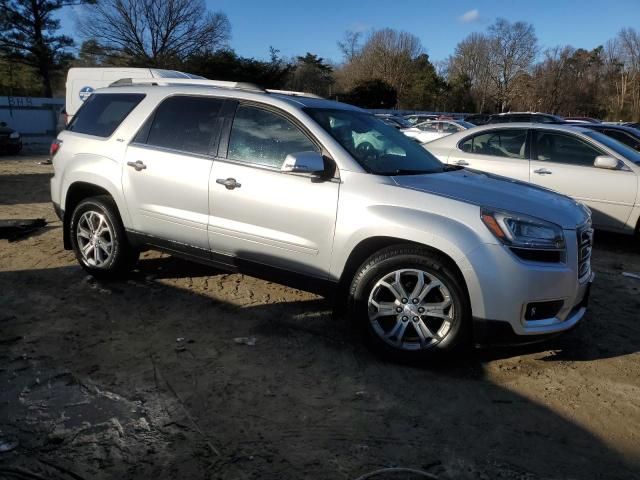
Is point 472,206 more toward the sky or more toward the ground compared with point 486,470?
more toward the sky

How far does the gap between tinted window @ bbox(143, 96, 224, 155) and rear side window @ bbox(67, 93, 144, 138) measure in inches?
16.0

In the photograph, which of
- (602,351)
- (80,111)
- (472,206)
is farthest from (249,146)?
(602,351)

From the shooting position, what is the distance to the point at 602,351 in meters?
4.13

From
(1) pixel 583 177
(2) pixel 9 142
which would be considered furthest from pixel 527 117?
(2) pixel 9 142

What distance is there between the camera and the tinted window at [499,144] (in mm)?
7758

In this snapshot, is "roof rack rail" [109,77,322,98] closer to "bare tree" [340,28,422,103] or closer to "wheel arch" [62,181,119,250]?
"wheel arch" [62,181,119,250]

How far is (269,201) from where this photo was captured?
4.11 metres

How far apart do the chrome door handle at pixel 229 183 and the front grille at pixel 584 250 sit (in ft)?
8.22

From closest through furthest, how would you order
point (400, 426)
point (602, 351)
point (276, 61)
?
point (400, 426) < point (602, 351) < point (276, 61)

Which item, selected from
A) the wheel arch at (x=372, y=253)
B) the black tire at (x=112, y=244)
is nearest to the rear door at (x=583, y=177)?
the wheel arch at (x=372, y=253)

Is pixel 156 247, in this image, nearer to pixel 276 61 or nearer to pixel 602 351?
pixel 602 351

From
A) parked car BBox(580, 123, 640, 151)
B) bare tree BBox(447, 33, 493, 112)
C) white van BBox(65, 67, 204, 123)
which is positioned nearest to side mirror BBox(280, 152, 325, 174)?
parked car BBox(580, 123, 640, 151)

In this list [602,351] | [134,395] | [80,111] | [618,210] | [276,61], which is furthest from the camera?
[276,61]

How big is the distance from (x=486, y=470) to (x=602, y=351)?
6.54 ft
